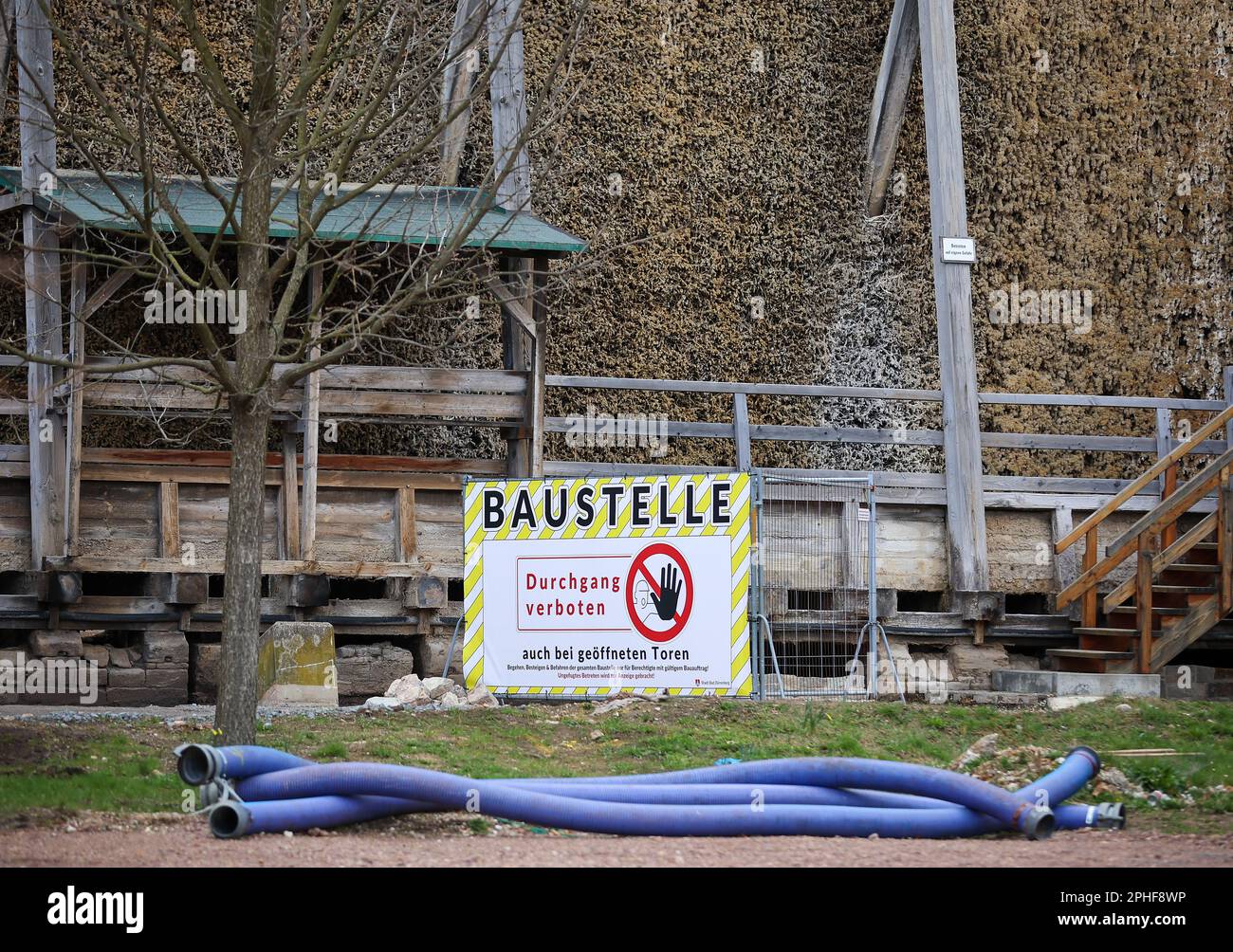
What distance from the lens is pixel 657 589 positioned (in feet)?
44.9

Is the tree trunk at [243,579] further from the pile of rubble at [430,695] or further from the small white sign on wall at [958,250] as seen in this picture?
the small white sign on wall at [958,250]

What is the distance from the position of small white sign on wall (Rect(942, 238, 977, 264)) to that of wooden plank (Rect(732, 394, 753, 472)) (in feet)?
9.33

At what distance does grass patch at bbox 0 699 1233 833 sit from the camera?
948 centimetres

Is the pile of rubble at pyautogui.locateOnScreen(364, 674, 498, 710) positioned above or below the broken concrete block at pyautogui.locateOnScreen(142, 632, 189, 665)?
below

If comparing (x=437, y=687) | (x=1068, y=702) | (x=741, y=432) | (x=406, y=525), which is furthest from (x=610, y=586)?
(x=1068, y=702)

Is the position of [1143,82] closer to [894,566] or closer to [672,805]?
[894,566]

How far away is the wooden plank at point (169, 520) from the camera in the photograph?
1520 centimetres

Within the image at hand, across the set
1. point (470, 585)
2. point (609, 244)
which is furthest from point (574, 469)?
point (609, 244)

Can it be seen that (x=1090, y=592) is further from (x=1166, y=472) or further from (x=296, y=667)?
(x=296, y=667)

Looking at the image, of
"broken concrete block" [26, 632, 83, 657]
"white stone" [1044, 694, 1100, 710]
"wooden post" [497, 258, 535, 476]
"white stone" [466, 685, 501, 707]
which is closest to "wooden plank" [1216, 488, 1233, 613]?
"white stone" [1044, 694, 1100, 710]

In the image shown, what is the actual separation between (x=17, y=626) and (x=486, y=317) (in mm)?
7193

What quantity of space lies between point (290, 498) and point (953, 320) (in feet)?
25.2

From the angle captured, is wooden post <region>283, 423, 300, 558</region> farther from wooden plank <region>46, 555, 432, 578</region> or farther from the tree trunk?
the tree trunk

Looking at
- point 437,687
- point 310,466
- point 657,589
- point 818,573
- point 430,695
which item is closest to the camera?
point 657,589
